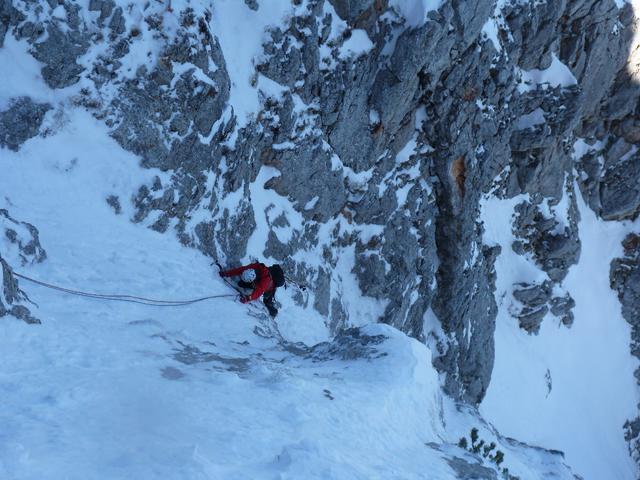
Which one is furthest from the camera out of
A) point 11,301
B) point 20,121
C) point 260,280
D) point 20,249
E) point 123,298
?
point 260,280

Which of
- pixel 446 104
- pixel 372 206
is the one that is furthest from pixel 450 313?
pixel 446 104

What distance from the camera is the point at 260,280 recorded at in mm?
12156

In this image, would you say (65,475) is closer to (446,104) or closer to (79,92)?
(79,92)

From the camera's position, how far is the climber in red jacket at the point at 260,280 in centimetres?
1203

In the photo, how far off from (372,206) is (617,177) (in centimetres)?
1817

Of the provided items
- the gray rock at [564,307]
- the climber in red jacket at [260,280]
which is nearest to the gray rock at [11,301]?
the climber in red jacket at [260,280]

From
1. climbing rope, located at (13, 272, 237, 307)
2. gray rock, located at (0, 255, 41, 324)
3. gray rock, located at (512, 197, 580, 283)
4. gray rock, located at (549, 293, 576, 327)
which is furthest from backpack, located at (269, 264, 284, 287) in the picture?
gray rock, located at (549, 293, 576, 327)

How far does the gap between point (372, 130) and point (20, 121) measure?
10282 mm

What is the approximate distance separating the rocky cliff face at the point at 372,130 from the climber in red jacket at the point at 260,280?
1.18 metres

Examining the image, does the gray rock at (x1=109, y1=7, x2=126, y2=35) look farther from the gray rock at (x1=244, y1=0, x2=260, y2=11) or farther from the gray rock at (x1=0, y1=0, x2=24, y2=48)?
the gray rock at (x1=244, y1=0, x2=260, y2=11)

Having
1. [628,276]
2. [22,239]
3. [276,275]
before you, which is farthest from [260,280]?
[628,276]

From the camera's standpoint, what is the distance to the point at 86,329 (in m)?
7.46

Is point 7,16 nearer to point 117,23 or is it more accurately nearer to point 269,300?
point 117,23

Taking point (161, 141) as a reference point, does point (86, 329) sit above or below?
below
